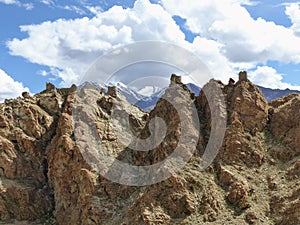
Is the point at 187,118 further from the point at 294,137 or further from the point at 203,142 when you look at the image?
the point at 294,137

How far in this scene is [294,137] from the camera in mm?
81688

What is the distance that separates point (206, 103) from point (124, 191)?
2430cm

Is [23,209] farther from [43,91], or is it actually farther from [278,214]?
[278,214]

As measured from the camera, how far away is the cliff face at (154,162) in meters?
73.6

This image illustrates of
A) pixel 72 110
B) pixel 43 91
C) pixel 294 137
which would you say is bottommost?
pixel 294 137

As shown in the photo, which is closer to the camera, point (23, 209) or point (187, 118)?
point (187, 118)

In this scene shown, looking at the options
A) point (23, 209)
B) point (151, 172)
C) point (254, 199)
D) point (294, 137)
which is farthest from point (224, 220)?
point (23, 209)

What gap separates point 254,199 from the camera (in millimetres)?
74062

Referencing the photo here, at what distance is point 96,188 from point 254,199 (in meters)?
30.2

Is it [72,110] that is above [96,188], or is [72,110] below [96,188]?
above

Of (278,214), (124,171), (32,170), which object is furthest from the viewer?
(32,170)

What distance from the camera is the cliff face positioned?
73.6 m

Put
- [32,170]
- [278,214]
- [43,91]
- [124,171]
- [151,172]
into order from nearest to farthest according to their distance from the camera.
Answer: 1. [278,214]
2. [151,172]
3. [124,171]
4. [32,170]
5. [43,91]

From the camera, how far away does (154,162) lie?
8381 cm
